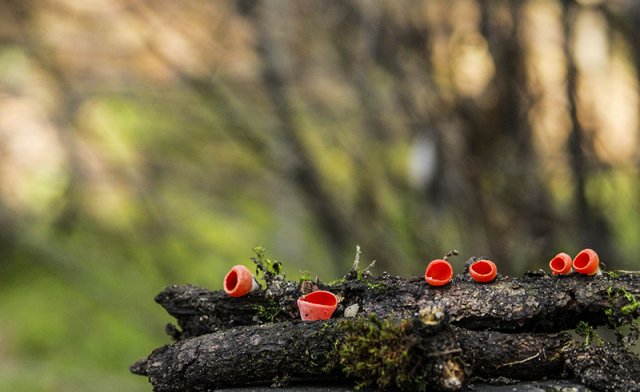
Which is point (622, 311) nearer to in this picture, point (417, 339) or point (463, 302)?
point (463, 302)

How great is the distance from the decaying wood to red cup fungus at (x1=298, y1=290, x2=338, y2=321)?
1.3 inches

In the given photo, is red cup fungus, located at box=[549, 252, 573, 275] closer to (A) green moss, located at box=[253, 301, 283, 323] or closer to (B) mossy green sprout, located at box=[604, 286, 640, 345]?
(B) mossy green sprout, located at box=[604, 286, 640, 345]

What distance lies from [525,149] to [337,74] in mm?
1592

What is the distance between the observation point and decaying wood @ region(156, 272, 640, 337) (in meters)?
1.69

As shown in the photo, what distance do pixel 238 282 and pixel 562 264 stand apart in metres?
0.80

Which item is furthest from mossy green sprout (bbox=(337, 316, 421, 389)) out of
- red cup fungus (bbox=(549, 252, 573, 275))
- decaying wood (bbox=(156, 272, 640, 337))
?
red cup fungus (bbox=(549, 252, 573, 275))

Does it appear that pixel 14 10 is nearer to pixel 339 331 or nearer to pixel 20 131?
pixel 20 131

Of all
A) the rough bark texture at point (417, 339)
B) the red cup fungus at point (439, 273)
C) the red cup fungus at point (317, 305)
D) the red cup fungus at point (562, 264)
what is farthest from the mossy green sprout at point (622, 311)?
the red cup fungus at point (317, 305)

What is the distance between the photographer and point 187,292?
1907mm

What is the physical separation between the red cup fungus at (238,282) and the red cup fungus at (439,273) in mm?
444

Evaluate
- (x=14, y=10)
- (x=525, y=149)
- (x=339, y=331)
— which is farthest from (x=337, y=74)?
(x=339, y=331)

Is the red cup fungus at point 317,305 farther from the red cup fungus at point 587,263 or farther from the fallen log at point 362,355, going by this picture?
the red cup fungus at point 587,263

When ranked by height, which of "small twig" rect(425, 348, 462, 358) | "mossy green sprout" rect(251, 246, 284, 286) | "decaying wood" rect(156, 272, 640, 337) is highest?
"mossy green sprout" rect(251, 246, 284, 286)

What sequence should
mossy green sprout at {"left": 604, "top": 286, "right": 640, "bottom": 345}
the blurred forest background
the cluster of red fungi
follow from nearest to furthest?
mossy green sprout at {"left": 604, "top": 286, "right": 640, "bottom": 345}, the cluster of red fungi, the blurred forest background
